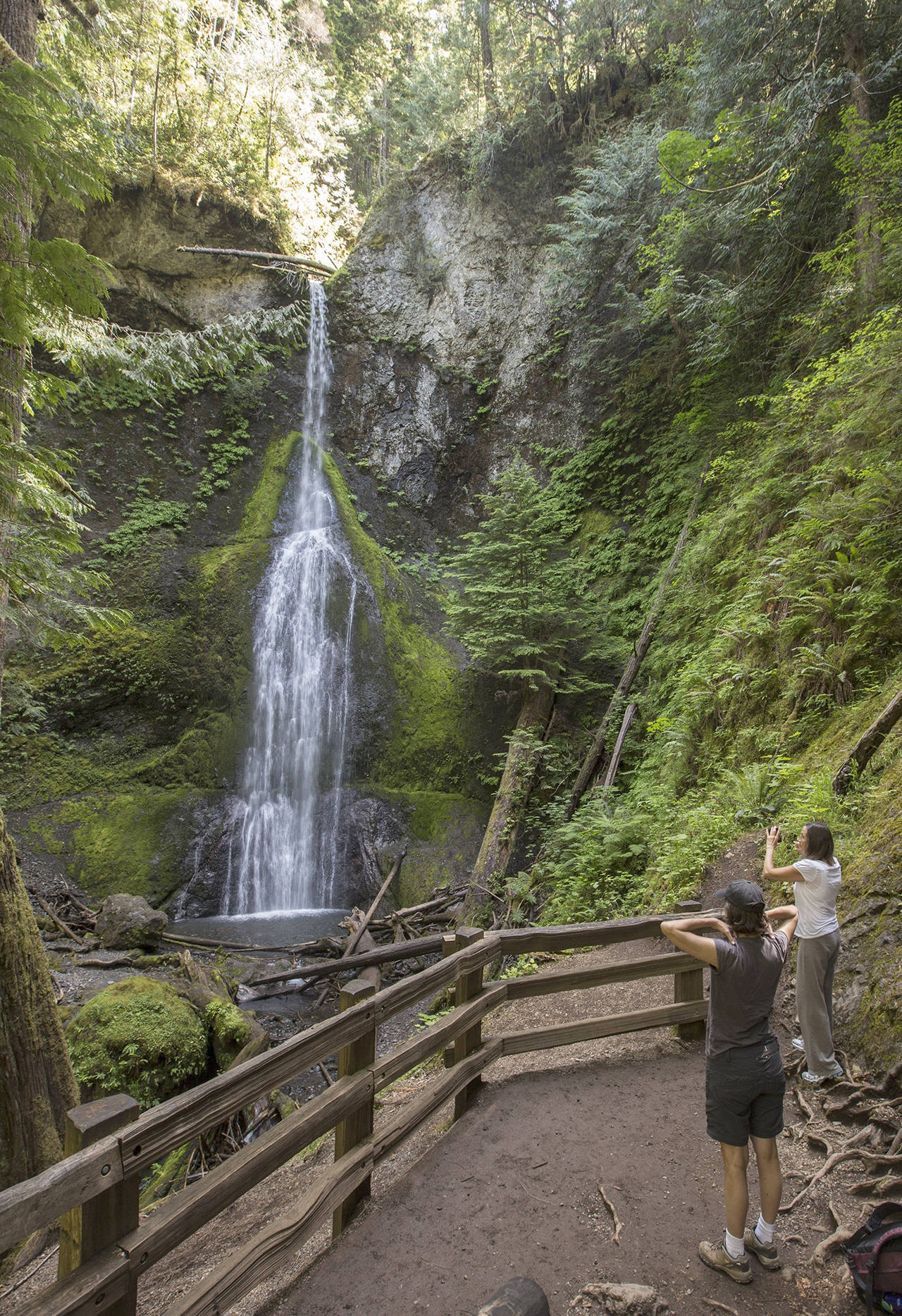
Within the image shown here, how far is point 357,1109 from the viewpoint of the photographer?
3.06 meters

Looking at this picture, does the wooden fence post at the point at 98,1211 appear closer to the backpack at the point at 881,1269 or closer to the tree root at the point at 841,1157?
the backpack at the point at 881,1269

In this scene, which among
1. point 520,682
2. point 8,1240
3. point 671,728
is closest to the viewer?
point 8,1240

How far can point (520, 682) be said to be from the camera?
12805mm

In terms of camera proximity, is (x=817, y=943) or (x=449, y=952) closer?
(x=817, y=943)

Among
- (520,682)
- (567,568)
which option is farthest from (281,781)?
(567,568)

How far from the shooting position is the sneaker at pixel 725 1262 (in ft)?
8.32

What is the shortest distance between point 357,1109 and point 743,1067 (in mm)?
1784

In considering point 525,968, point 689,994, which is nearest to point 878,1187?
point 689,994

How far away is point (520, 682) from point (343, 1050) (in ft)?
32.9

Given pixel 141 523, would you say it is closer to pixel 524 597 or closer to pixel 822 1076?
pixel 524 597

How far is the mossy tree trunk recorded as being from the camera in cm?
406

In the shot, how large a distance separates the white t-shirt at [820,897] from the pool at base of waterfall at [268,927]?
825 cm

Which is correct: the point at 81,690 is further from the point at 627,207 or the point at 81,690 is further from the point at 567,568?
the point at 627,207

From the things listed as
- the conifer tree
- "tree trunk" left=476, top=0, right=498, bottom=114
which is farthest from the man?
"tree trunk" left=476, top=0, right=498, bottom=114
